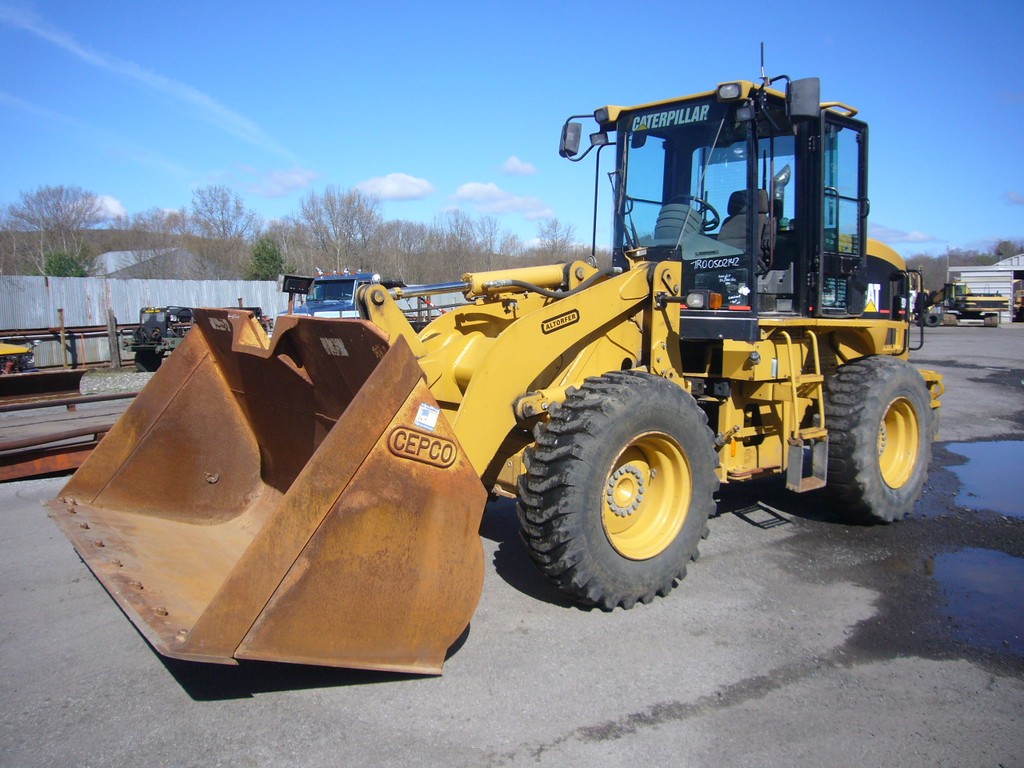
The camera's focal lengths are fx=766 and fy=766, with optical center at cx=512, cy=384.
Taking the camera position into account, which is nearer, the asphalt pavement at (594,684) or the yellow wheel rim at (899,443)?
the asphalt pavement at (594,684)

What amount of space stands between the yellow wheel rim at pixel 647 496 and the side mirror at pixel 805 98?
226 cm

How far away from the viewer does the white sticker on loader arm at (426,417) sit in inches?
134

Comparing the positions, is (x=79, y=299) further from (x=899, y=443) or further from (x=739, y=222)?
(x=899, y=443)

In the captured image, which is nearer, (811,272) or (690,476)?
(690,476)

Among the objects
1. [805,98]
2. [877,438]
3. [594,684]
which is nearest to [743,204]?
[805,98]

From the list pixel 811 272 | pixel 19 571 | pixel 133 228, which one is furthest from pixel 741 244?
pixel 133 228

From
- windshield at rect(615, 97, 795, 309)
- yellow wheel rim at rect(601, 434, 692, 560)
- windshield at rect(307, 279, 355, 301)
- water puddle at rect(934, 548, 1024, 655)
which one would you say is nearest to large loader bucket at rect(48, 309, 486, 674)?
yellow wheel rim at rect(601, 434, 692, 560)

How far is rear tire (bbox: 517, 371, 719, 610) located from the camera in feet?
13.4

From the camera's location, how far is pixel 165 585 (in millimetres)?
3580

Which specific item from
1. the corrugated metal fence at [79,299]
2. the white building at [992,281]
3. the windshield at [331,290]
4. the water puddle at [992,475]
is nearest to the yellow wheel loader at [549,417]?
the water puddle at [992,475]

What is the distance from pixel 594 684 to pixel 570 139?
415cm

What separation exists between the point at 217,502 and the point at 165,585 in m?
1.45

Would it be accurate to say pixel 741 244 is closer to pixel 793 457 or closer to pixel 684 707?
pixel 793 457

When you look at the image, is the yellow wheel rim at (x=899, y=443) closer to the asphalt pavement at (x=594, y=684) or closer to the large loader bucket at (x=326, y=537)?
the asphalt pavement at (x=594, y=684)
